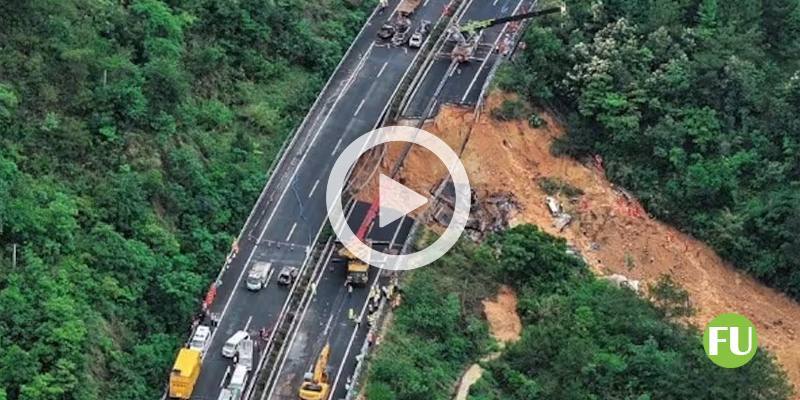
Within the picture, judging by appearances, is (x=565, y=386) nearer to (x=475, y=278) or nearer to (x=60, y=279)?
(x=475, y=278)

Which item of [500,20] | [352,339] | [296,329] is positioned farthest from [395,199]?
[500,20]

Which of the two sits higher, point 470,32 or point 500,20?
point 500,20

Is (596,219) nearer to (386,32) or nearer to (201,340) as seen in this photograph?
(386,32)

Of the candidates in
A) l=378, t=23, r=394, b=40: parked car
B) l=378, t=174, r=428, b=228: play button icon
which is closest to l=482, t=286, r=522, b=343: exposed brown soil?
l=378, t=174, r=428, b=228: play button icon

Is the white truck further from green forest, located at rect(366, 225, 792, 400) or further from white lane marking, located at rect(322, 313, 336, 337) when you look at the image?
green forest, located at rect(366, 225, 792, 400)

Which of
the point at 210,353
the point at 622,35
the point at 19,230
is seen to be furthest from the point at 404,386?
the point at 622,35
